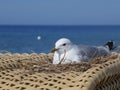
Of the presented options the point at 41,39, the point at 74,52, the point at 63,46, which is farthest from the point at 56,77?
the point at 41,39

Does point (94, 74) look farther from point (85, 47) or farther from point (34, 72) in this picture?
point (85, 47)

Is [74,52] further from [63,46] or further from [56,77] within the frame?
[56,77]

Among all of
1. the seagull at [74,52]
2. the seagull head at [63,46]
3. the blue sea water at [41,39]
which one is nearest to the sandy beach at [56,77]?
the seagull at [74,52]

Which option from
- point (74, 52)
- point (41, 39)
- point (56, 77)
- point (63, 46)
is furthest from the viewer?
point (41, 39)

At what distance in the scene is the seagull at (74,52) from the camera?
2230 mm

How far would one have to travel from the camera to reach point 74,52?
2244 millimetres

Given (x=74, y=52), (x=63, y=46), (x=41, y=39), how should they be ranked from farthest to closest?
(x=41, y=39) < (x=63, y=46) < (x=74, y=52)

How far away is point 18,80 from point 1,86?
69mm

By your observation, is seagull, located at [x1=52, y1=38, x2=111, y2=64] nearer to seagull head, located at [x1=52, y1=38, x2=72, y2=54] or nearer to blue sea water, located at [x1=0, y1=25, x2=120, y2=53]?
seagull head, located at [x1=52, y1=38, x2=72, y2=54]

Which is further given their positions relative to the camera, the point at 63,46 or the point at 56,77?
the point at 63,46

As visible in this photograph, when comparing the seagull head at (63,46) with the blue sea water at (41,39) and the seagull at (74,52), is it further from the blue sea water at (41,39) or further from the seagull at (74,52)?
the blue sea water at (41,39)

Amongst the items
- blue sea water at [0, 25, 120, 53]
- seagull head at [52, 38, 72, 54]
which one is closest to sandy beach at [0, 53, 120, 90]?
seagull head at [52, 38, 72, 54]

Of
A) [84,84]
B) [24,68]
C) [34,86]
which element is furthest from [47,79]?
[24,68]

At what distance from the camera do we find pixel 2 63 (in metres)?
2.04
